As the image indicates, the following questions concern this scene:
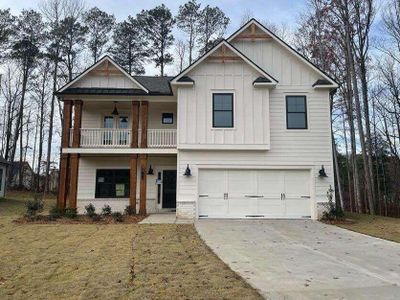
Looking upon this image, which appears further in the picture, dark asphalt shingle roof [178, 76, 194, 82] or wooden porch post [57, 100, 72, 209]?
wooden porch post [57, 100, 72, 209]

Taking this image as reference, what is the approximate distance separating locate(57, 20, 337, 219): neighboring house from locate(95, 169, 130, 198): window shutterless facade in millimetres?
1537

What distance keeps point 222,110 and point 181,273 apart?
10.1 m

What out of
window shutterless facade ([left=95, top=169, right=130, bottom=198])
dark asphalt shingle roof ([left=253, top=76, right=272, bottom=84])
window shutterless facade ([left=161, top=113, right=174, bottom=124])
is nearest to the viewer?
dark asphalt shingle roof ([left=253, top=76, right=272, bottom=84])

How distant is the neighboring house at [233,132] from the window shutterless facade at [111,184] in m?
1.54

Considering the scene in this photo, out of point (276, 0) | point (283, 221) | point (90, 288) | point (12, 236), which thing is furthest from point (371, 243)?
point (276, 0)

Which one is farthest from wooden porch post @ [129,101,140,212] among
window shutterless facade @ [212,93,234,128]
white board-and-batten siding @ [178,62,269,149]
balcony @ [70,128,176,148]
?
window shutterless facade @ [212,93,234,128]

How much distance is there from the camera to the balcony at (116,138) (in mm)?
16469

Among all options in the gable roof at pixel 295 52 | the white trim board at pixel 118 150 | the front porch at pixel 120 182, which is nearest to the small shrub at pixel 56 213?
the front porch at pixel 120 182

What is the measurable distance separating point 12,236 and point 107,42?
24.5 metres

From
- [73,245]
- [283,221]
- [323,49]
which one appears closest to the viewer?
[73,245]

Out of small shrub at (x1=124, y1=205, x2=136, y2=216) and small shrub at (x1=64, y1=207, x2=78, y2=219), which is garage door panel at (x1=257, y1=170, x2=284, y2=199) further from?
small shrub at (x1=64, y1=207, x2=78, y2=219)

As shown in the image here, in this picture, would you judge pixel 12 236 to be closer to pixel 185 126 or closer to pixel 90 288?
pixel 90 288

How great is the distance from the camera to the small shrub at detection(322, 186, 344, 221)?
14.5m

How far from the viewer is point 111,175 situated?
17.9m
